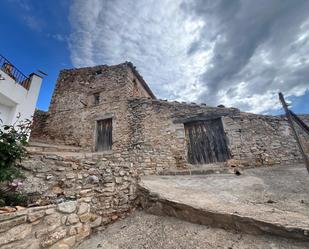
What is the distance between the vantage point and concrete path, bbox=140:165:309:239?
6.81ft

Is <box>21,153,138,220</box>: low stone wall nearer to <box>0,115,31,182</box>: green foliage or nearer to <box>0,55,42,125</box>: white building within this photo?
<box>0,115,31,182</box>: green foliage

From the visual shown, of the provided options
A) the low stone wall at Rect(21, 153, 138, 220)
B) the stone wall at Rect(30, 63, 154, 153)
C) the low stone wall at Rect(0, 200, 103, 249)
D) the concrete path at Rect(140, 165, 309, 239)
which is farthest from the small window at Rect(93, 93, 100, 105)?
the low stone wall at Rect(0, 200, 103, 249)

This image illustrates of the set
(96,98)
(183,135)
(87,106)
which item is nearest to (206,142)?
(183,135)

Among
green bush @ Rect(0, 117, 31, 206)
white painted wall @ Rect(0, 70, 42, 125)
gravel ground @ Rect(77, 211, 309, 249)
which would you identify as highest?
white painted wall @ Rect(0, 70, 42, 125)

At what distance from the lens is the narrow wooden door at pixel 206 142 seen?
7.25 metres

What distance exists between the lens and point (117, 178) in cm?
367

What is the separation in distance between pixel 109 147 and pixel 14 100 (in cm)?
449

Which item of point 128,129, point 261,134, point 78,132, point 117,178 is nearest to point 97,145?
point 78,132

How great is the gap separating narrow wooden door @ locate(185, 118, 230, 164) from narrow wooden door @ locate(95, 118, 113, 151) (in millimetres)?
4234

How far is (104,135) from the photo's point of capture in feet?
29.8

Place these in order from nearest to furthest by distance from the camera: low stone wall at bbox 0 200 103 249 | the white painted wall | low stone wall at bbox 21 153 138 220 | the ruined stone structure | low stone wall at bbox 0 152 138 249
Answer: low stone wall at bbox 0 200 103 249, low stone wall at bbox 0 152 138 249, the ruined stone structure, low stone wall at bbox 21 153 138 220, the white painted wall

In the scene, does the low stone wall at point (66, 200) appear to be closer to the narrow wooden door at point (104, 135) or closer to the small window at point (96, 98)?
the narrow wooden door at point (104, 135)

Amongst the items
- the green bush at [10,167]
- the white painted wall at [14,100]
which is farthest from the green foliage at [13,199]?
the white painted wall at [14,100]

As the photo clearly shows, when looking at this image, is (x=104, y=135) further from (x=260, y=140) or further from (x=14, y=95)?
(x=260, y=140)
